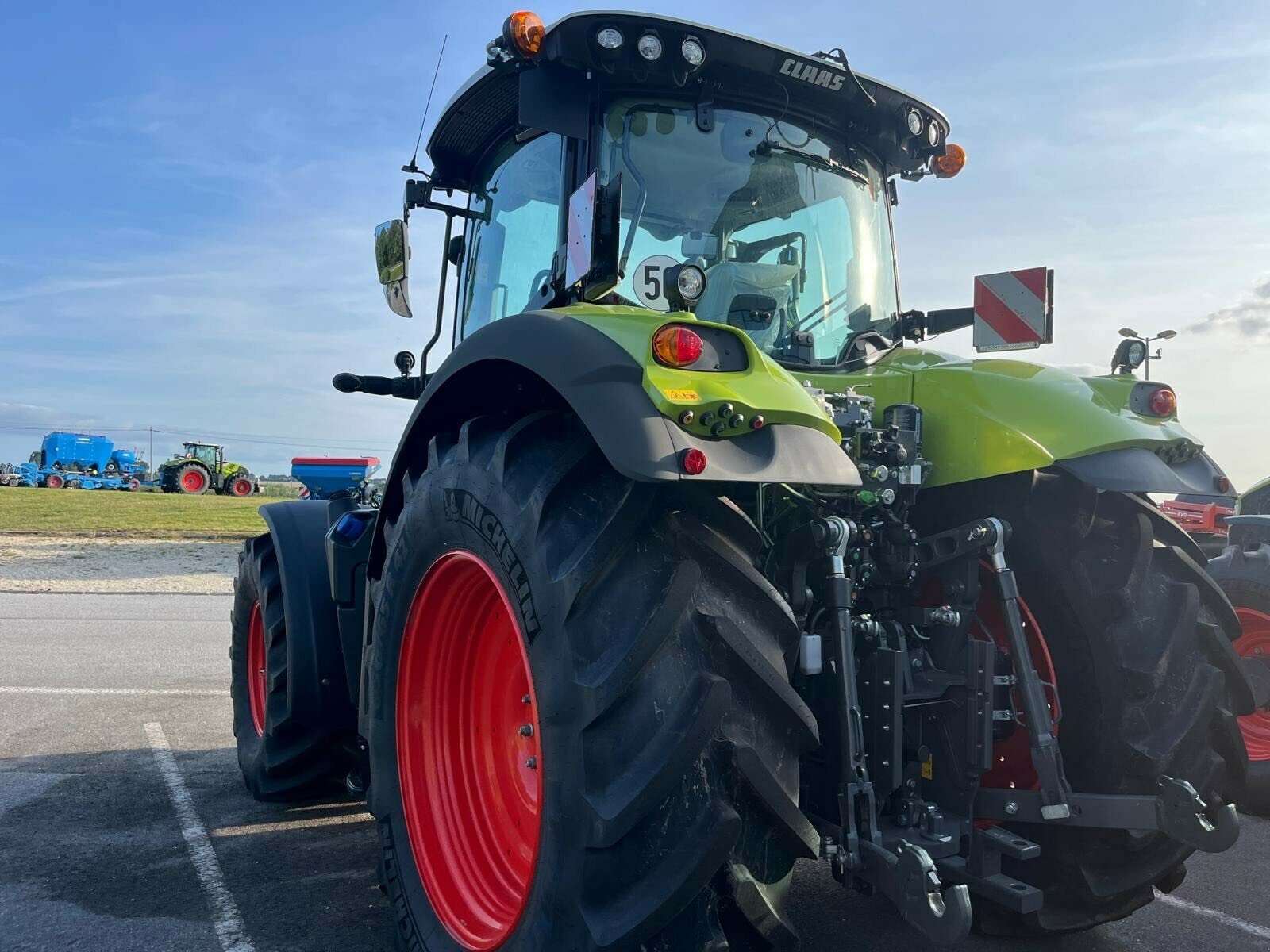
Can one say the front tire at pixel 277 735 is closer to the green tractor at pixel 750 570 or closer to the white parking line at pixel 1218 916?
the green tractor at pixel 750 570

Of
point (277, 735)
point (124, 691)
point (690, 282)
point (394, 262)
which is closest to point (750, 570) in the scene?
point (690, 282)

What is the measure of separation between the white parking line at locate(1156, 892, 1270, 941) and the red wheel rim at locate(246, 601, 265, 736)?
3.90 metres

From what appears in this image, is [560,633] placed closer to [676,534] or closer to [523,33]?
[676,534]

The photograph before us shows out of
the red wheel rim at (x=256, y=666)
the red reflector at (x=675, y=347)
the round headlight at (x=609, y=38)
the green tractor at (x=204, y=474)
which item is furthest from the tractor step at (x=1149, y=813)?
the green tractor at (x=204, y=474)

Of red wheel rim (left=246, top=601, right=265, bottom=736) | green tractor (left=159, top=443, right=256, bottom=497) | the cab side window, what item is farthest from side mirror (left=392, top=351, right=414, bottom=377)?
green tractor (left=159, top=443, right=256, bottom=497)

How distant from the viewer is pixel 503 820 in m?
2.70

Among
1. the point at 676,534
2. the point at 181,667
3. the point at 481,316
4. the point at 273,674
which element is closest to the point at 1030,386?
the point at 676,534

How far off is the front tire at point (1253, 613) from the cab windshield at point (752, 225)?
8.33 ft

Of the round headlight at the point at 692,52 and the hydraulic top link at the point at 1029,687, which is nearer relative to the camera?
the hydraulic top link at the point at 1029,687

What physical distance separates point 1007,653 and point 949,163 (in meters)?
2.07

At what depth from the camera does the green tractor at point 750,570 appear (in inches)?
72.7

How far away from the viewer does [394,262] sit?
3.65m

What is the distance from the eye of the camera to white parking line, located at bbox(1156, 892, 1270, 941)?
3045 mm

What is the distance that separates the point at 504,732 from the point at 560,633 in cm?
98
